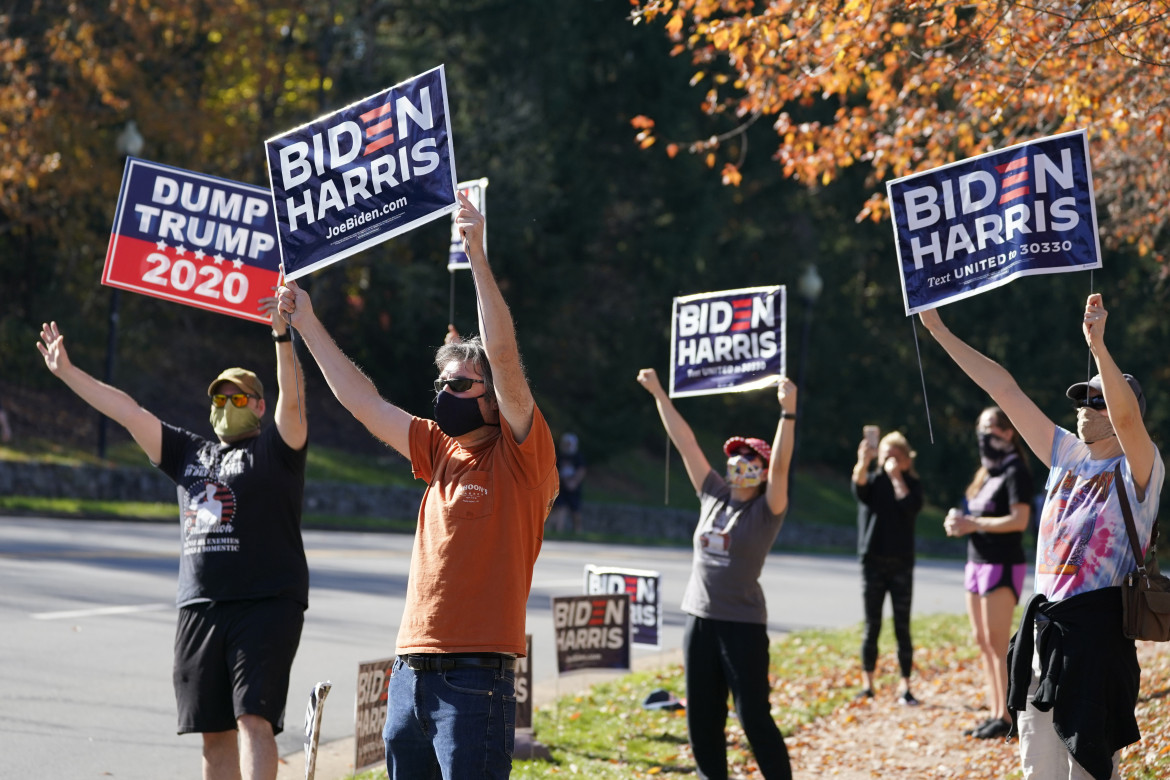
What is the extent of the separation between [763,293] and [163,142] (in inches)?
802

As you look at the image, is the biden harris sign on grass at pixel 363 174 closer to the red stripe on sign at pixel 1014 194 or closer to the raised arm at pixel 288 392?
the raised arm at pixel 288 392

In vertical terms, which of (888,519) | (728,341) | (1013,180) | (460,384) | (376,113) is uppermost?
(376,113)

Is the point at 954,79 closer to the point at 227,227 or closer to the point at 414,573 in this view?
the point at 227,227

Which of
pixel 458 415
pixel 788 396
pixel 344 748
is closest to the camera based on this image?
pixel 458 415

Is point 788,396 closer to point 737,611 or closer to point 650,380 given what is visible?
point 650,380

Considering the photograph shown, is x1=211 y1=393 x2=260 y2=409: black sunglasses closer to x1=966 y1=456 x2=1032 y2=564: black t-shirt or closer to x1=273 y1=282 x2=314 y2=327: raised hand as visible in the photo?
x1=273 y1=282 x2=314 y2=327: raised hand

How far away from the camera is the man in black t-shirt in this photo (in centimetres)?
547

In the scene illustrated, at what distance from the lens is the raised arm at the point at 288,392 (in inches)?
215

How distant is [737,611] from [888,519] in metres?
4.04

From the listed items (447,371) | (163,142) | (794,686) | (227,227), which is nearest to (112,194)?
(163,142)

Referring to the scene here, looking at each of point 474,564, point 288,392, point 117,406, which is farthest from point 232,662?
point 474,564

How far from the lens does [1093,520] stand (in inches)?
202

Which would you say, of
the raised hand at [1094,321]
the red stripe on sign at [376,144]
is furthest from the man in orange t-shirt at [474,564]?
the raised hand at [1094,321]

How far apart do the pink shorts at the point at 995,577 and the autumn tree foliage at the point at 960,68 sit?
9.40 feet
